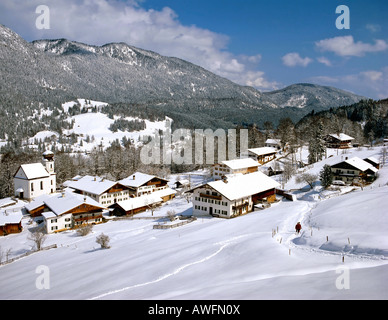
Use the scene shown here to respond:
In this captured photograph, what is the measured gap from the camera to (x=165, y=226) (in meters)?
38.9

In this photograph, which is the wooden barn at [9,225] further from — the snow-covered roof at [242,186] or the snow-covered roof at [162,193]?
the snow-covered roof at [242,186]

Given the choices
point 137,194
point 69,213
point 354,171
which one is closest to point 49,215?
point 69,213

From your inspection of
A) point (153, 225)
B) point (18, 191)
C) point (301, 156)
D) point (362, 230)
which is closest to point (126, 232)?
point (153, 225)

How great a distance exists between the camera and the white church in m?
63.8

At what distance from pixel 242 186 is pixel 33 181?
150 ft

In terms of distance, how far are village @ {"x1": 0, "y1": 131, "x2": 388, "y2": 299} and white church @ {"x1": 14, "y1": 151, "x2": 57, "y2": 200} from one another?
216 millimetres

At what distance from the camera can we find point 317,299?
1262 centimetres

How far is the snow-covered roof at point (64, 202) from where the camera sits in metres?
46.4

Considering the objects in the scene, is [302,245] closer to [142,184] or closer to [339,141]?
[142,184]

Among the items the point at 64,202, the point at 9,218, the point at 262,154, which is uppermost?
the point at 262,154

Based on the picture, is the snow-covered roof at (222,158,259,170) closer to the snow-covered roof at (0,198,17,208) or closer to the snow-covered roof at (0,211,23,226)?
the snow-covered roof at (0,211,23,226)
